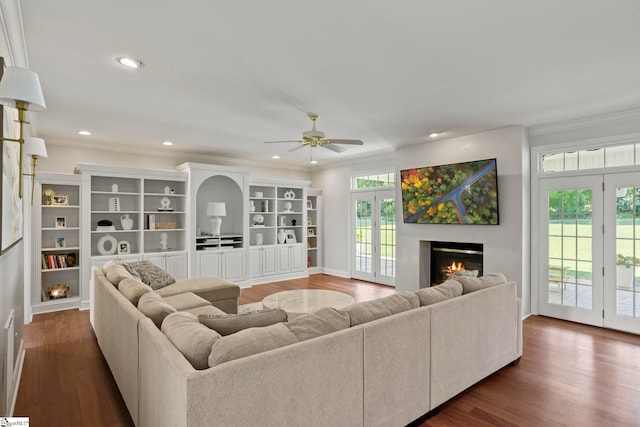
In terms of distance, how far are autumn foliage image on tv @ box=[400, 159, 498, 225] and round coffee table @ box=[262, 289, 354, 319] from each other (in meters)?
2.27

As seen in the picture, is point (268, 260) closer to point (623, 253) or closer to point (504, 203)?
point (504, 203)

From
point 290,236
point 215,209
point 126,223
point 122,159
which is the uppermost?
point 122,159

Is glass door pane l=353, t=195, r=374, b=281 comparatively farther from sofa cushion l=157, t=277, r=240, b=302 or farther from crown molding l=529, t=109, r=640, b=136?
sofa cushion l=157, t=277, r=240, b=302

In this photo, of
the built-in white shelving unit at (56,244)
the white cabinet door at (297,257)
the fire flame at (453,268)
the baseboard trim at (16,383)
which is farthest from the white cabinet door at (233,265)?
the fire flame at (453,268)

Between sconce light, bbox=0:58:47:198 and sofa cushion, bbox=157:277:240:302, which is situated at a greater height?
sconce light, bbox=0:58:47:198

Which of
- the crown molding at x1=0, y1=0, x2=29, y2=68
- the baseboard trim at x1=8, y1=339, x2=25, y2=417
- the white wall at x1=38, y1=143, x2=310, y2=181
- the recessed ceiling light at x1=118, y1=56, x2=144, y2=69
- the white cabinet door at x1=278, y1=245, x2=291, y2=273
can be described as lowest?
the baseboard trim at x1=8, y1=339, x2=25, y2=417

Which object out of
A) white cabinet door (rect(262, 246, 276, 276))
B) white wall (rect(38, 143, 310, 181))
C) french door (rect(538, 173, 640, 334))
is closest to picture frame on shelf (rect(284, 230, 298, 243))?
white cabinet door (rect(262, 246, 276, 276))

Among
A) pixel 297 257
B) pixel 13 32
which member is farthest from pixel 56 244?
pixel 297 257

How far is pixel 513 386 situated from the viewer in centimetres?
279

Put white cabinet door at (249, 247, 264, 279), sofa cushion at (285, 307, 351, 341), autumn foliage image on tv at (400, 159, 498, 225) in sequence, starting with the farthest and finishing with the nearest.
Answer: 1. white cabinet door at (249, 247, 264, 279)
2. autumn foliage image on tv at (400, 159, 498, 225)
3. sofa cushion at (285, 307, 351, 341)

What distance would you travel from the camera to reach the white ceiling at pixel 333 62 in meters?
2.11

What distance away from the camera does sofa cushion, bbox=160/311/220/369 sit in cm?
159

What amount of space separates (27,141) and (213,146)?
2.98 meters

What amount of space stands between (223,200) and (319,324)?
5.73m
